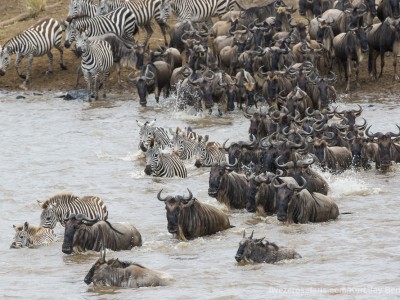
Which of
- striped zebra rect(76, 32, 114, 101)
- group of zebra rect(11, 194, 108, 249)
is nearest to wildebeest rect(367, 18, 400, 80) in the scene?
striped zebra rect(76, 32, 114, 101)

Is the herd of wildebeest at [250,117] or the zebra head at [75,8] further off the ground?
the zebra head at [75,8]

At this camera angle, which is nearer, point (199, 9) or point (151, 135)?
point (151, 135)

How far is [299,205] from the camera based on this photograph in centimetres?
1995

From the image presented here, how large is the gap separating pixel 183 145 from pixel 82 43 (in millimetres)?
7215

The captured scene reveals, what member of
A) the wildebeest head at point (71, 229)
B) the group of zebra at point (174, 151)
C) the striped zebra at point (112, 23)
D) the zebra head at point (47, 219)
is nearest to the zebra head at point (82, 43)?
the striped zebra at point (112, 23)

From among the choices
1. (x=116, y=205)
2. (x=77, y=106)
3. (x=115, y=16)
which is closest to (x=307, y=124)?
(x=116, y=205)

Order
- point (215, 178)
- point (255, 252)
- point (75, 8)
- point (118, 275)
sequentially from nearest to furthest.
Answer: point (118, 275)
point (255, 252)
point (215, 178)
point (75, 8)

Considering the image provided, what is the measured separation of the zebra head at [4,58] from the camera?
32281mm

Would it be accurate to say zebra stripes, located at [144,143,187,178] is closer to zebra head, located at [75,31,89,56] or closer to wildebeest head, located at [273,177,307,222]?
wildebeest head, located at [273,177,307,222]

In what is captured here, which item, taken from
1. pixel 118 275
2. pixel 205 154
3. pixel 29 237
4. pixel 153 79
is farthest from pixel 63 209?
pixel 153 79

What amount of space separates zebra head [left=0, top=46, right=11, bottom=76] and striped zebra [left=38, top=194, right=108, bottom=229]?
41.9 ft

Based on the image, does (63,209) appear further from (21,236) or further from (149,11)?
(149,11)

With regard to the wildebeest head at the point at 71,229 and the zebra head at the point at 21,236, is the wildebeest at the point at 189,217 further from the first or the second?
the zebra head at the point at 21,236

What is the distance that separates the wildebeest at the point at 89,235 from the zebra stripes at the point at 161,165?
4.61m
